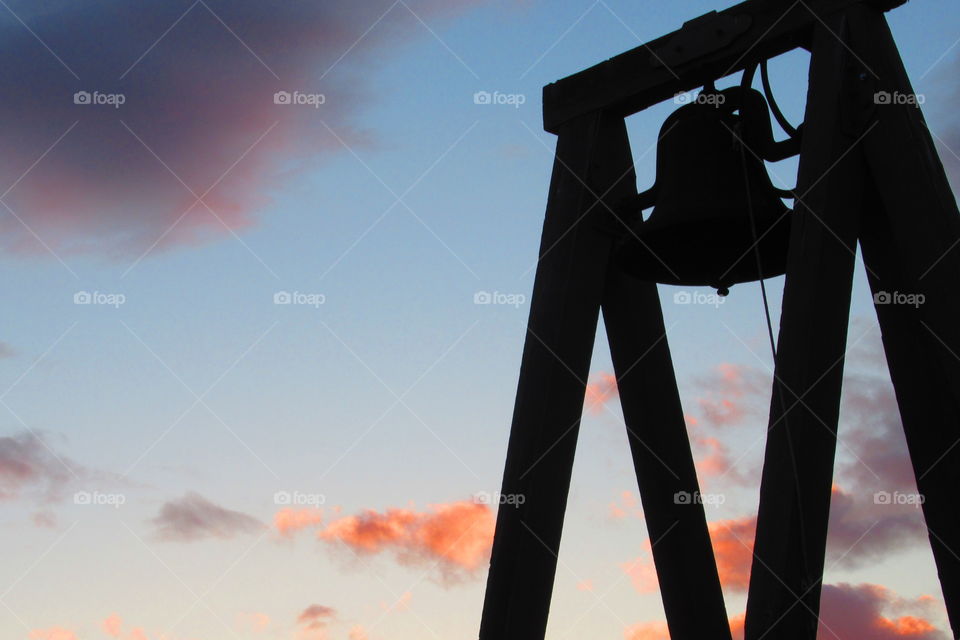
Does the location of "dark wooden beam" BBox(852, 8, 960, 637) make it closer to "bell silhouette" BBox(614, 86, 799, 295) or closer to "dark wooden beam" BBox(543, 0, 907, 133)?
Answer: "dark wooden beam" BBox(543, 0, 907, 133)

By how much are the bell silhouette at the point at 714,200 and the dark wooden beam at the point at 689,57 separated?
260 millimetres

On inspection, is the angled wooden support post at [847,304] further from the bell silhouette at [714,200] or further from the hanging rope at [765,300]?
the bell silhouette at [714,200]

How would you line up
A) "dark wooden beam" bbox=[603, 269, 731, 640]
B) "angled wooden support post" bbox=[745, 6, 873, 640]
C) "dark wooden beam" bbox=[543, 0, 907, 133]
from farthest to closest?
"dark wooden beam" bbox=[603, 269, 731, 640]
"dark wooden beam" bbox=[543, 0, 907, 133]
"angled wooden support post" bbox=[745, 6, 873, 640]

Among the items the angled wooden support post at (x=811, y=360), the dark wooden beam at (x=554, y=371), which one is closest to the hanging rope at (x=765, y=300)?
the angled wooden support post at (x=811, y=360)

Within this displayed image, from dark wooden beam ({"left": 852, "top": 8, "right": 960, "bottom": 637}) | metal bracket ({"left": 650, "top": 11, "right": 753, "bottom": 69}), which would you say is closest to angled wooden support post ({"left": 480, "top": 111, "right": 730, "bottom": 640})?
metal bracket ({"left": 650, "top": 11, "right": 753, "bottom": 69})

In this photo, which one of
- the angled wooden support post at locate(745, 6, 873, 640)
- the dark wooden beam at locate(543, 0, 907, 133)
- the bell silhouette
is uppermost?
the dark wooden beam at locate(543, 0, 907, 133)

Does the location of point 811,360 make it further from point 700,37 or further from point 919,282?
point 700,37

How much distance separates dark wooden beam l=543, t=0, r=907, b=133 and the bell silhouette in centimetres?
26

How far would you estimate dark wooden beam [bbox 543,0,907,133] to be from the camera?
6352 mm

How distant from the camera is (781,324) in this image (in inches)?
224

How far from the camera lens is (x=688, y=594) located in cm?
699

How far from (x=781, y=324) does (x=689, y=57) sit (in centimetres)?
194

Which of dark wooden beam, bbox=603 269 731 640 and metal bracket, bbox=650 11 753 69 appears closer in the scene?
metal bracket, bbox=650 11 753 69

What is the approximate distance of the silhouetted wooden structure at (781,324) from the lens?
17.9 feet
